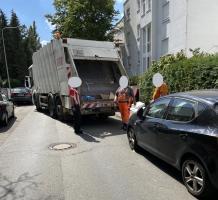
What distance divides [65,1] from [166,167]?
34313 mm

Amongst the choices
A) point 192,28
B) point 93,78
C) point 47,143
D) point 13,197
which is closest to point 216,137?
point 13,197

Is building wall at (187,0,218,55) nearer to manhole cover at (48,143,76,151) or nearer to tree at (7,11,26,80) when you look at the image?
manhole cover at (48,143,76,151)

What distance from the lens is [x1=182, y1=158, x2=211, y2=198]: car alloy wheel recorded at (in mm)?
4922

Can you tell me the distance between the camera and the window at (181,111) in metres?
5.48

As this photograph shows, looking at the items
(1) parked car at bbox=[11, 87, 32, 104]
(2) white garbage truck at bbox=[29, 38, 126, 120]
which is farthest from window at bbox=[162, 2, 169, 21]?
(1) parked car at bbox=[11, 87, 32, 104]

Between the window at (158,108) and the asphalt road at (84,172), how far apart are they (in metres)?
1.03

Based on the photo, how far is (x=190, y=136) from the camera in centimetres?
519

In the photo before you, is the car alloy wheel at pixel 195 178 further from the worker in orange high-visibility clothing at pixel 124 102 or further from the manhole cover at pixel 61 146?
the worker in orange high-visibility clothing at pixel 124 102

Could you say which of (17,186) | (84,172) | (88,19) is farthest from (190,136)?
(88,19)

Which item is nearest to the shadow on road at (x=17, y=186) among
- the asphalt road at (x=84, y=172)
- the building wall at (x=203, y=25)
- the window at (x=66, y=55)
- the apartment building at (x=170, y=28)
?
the asphalt road at (x=84, y=172)

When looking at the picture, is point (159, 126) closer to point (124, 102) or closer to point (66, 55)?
point (124, 102)

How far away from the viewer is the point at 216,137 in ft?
15.2

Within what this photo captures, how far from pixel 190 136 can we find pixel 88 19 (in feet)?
108

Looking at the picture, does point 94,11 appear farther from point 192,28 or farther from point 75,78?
point 75,78
